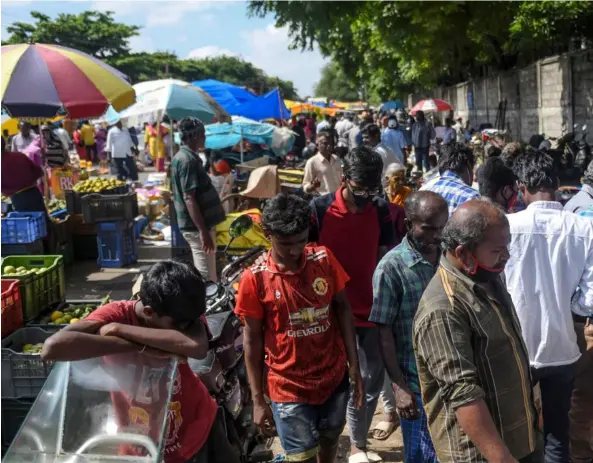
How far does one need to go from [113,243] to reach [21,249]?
4.80 feet

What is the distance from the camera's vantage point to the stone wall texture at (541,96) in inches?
625

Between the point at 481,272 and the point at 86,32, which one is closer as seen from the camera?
the point at 481,272

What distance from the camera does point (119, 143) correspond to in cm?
1595

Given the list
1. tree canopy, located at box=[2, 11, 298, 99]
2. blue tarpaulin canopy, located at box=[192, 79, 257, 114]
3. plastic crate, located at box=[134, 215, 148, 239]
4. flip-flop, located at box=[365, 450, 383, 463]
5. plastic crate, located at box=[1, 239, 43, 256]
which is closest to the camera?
flip-flop, located at box=[365, 450, 383, 463]

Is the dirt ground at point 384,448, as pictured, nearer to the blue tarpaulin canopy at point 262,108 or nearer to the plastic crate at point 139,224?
the plastic crate at point 139,224

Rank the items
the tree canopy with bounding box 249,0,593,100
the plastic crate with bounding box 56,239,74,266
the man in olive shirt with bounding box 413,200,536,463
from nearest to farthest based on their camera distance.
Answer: the man in olive shirt with bounding box 413,200,536,463 → the plastic crate with bounding box 56,239,74,266 → the tree canopy with bounding box 249,0,593,100

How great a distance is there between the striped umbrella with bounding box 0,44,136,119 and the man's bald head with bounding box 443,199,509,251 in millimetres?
4921

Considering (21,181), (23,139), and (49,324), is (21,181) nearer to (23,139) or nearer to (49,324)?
(49,324)

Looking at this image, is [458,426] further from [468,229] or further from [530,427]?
[468,229]

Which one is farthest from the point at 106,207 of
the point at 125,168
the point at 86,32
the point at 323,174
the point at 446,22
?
the point at 86,32

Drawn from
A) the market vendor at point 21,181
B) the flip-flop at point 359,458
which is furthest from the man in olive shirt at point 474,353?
the market vendor at point 21,181

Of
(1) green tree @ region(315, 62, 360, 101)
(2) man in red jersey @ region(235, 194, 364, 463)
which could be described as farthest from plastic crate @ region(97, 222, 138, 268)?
(1) green tree @ region(315, 62, 360, 101)

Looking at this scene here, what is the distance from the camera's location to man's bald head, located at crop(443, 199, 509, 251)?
8.00 feet

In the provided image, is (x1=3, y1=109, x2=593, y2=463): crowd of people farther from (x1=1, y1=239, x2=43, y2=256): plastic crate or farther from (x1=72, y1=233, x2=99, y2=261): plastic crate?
(x1=72, y1=233, x2=99, y2=261): plastic crate
